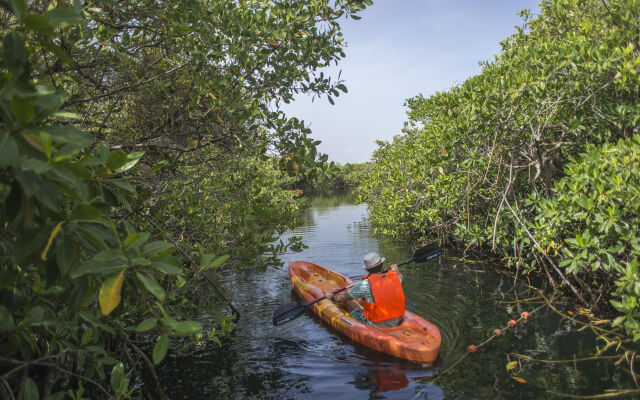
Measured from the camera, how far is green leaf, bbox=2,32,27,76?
4.66 feet

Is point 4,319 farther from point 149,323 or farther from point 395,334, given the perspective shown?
point 395,334

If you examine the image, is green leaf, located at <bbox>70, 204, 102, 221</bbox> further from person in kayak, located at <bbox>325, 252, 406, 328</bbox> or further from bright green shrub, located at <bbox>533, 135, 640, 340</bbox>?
bright green shrub, located at <bbox>533, 135, 640, 340</bbox>

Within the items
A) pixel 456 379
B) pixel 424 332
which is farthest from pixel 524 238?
pixel 456 379

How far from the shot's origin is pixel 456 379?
4871mm

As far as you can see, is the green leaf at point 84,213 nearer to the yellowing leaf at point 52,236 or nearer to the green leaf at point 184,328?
the yellowing leaf at point 52,236

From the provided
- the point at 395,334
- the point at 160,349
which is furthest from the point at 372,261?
the point at 160,349

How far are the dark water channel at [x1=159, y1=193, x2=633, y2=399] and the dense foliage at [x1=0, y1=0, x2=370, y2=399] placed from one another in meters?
0.80

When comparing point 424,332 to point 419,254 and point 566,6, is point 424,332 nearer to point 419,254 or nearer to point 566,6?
point 419,254

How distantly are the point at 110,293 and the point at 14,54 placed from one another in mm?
976

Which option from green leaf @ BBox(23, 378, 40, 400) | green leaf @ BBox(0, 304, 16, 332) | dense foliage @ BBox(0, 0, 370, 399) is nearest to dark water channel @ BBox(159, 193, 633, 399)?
dense foliage @ BBox(0, 0, 370, 399)

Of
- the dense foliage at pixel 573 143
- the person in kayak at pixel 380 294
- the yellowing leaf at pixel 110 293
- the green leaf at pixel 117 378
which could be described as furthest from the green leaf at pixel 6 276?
the dense foliage at pixel 573 143

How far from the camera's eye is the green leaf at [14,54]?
1419 mm

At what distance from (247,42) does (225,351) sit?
15.2 feet

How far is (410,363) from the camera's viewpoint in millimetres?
Result: 5387
